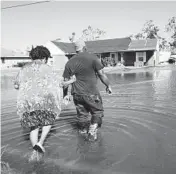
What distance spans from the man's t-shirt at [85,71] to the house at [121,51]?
3505 cm

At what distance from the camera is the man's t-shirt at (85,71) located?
464 cm

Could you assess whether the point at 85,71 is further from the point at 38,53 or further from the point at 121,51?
the point at 121,51

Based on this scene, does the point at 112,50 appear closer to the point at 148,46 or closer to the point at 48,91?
the point at 148,46

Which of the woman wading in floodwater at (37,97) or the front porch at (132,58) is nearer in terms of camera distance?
the woman wading in floodwater at (37,97)

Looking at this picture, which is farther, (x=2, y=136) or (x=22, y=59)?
(x=22, y=59)

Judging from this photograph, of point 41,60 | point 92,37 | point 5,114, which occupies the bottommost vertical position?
point 5,114

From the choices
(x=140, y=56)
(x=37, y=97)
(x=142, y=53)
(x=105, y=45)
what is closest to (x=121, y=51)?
(x=140, y=56)

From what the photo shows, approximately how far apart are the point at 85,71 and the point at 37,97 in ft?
3.49

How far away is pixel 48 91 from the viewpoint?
13.3 feet

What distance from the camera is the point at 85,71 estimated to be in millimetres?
4676

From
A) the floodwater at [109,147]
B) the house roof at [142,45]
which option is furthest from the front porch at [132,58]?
the floodwater at [109,147]

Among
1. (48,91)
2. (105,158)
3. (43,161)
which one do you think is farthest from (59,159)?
(48,91)

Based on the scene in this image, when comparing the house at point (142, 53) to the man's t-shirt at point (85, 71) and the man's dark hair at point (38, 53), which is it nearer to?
the man's t-shirt at point (85, 71)

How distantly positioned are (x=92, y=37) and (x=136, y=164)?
285ft
